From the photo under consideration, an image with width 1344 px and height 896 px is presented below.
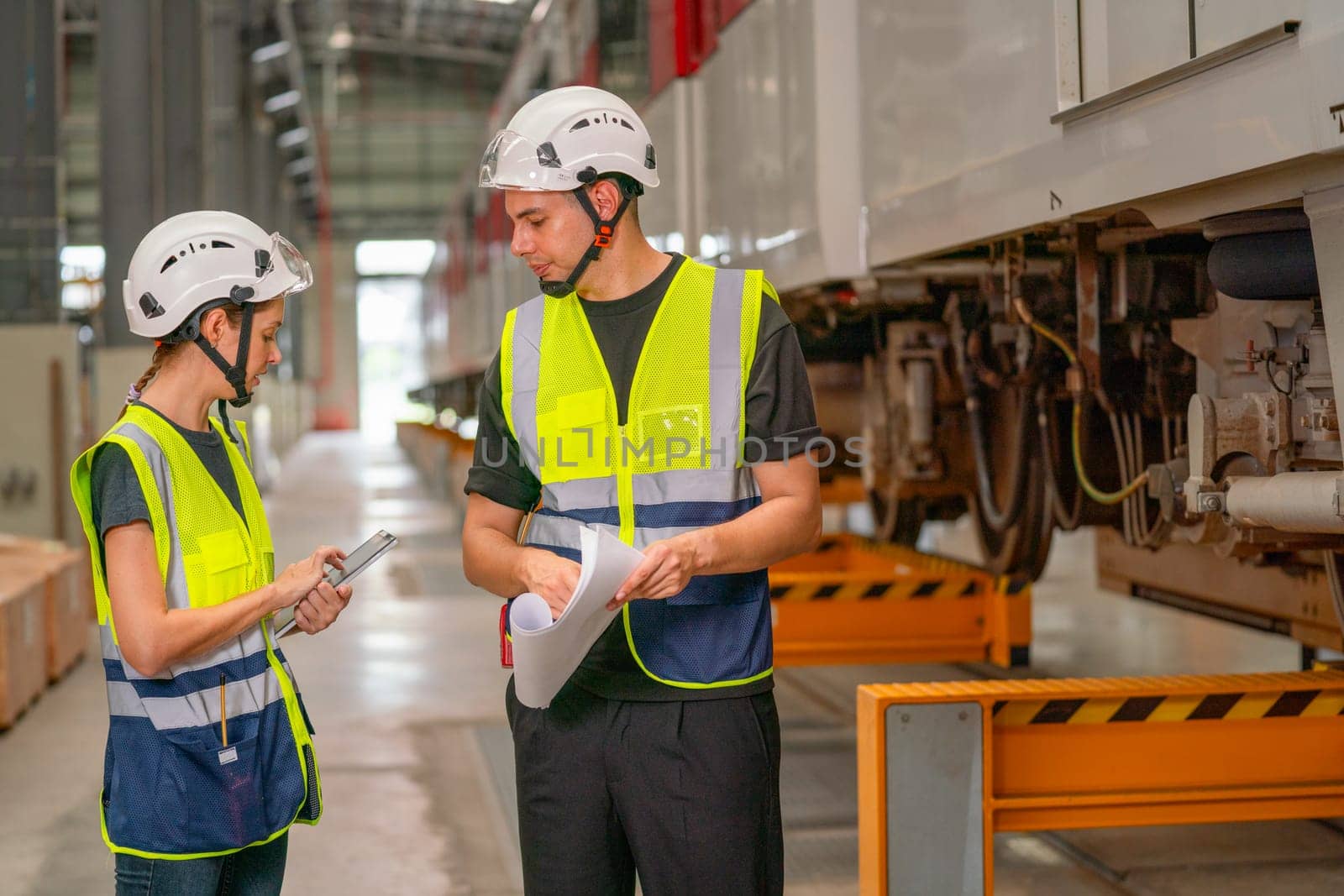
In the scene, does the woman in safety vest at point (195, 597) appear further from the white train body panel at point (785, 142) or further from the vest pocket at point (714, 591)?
the white train body panel at point (785, 142)

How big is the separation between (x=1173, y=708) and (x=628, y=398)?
192cm

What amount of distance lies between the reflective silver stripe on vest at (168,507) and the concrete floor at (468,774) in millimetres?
2412

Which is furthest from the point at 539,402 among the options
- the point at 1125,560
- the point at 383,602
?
the point at 383,602

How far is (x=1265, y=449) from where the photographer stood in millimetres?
3221

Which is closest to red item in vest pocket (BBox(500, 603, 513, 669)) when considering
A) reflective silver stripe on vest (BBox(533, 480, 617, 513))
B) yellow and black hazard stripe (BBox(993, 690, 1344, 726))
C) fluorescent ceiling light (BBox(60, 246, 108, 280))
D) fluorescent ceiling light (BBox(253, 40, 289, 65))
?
reflective silver stripe on vest (BBox(533, 480, 617, 513))

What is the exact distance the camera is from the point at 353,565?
232cm

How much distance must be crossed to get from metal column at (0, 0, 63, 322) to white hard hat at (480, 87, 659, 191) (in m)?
9.71

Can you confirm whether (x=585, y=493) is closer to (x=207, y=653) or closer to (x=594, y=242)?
(x=594, y=242)

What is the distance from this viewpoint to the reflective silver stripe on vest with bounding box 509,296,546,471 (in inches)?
88.4

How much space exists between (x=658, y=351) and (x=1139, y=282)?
2.19 meters

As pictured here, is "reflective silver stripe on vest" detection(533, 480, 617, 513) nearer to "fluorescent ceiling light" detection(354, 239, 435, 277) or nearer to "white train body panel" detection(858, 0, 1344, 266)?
"white train body panel" detection(858, 0, 1344, 266)

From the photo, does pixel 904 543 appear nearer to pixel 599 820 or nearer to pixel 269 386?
pixel 599 820

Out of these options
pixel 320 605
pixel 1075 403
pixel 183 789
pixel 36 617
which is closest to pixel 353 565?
pixel 320 605

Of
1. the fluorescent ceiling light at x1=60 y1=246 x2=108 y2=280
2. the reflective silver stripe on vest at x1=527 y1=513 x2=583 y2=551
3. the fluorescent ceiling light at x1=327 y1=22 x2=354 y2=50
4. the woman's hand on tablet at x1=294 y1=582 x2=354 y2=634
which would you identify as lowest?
the woman's hand on tablet at x1=294 y1=582 x2=354 y2=634
